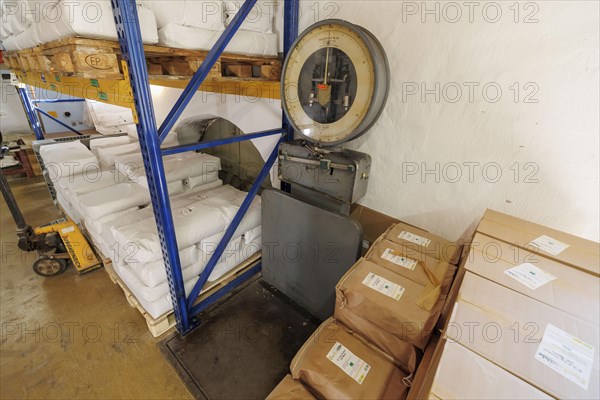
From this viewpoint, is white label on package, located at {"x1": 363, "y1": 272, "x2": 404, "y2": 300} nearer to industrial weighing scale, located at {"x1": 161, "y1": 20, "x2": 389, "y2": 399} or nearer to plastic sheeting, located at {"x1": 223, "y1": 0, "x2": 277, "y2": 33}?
industrial weighing scale, located at {"x1": 161, "y1": 20, "x2": 389, "y2": 399}

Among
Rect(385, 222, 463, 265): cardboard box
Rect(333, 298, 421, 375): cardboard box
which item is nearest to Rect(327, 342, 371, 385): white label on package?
Rect(333, 298, 421, 375): cardboard box

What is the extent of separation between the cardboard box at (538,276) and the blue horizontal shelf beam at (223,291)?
183 centimetres

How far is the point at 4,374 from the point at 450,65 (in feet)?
10.7

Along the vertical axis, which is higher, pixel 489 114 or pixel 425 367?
pixel 489 114

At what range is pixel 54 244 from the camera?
2594mm

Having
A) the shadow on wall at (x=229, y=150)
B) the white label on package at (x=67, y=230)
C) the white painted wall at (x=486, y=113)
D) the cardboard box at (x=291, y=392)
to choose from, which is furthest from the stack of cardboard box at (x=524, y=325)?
the white label on package at (x=67, y=230)

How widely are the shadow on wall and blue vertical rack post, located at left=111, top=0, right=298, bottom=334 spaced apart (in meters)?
1.02

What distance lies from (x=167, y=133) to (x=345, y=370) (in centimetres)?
140

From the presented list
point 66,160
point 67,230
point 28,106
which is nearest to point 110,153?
point 66,160

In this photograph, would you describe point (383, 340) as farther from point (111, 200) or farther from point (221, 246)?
point (111, 200)

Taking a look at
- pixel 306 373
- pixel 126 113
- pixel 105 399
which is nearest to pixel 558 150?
pixel 306 373

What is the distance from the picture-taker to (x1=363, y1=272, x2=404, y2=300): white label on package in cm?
109

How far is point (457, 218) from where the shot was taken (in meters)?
1.55

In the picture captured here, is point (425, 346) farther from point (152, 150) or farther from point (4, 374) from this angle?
point (4, 374)
